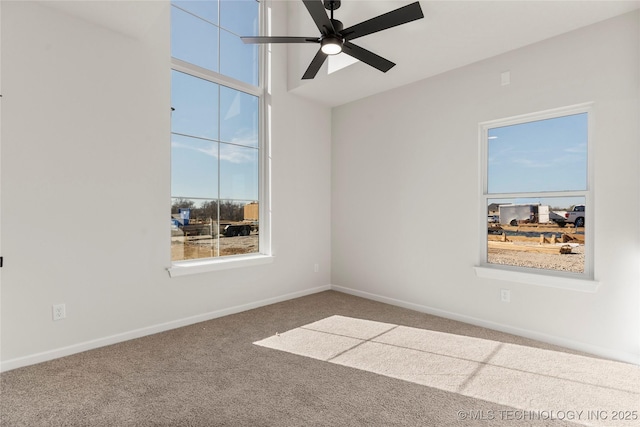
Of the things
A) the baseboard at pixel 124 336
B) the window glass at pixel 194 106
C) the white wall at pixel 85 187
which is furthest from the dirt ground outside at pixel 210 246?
Answer: the window glass at pixel 194 106

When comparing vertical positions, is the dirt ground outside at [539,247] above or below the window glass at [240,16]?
below

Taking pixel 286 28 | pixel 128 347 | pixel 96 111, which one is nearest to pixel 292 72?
pixel 286 28

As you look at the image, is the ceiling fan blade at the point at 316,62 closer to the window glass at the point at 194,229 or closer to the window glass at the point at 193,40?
the window glass at the point at 193,40

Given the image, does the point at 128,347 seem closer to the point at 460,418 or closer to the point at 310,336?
the point at 310,336

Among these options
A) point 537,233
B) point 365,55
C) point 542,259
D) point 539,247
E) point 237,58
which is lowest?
point 542,259

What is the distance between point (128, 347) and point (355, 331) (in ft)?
6.49

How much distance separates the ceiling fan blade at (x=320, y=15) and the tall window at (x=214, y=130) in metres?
1.70

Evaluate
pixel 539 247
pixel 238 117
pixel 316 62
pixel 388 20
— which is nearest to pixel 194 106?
pixel 238 117

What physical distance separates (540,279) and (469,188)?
3.44 ft

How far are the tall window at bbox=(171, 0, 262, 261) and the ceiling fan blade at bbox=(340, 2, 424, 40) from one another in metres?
1.82

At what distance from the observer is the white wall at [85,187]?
2.41 m

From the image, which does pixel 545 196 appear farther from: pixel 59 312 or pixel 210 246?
pixel 59 312

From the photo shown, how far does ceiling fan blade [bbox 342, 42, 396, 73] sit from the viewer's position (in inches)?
103

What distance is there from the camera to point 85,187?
2.70 metres
